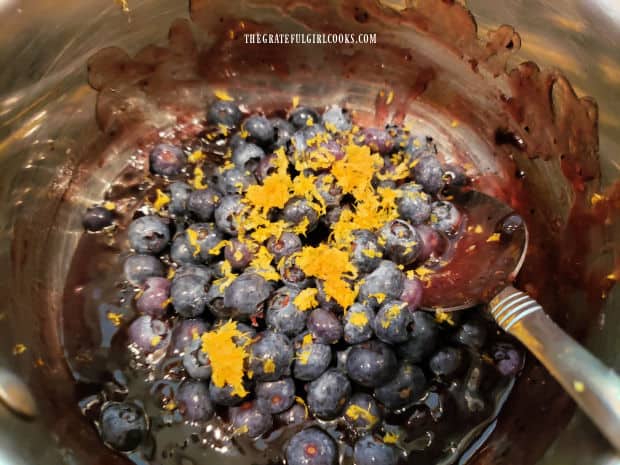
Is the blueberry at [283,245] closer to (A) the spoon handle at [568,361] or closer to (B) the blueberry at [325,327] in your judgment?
(B) the blueberry at [325,327]

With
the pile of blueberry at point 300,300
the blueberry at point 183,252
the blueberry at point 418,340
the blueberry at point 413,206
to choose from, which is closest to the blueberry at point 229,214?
the pile of blueberry at point 300,300

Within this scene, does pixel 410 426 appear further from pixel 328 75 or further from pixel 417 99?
pixel 328 75

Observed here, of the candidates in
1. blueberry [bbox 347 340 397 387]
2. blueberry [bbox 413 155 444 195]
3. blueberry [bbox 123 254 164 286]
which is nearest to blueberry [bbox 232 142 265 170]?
blueberry [bbox 123 254 164 286]

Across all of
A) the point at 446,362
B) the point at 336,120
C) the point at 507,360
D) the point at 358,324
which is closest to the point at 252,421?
the point at 358,324

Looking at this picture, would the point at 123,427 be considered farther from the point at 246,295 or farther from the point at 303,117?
the point at 303,117

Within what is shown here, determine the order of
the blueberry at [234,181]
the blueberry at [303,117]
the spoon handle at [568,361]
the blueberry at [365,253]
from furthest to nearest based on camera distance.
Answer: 1. the blueberry at [303,117]
2. the blueberry at [234,181]
3. the blueberry at [365,253]
4. the spoon handle at [568,361]

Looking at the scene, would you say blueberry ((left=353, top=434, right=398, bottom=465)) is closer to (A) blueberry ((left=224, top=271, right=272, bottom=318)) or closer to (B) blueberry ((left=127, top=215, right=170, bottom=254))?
(A) blueberry ((left=224, top=271, right=272, bottom=318))
